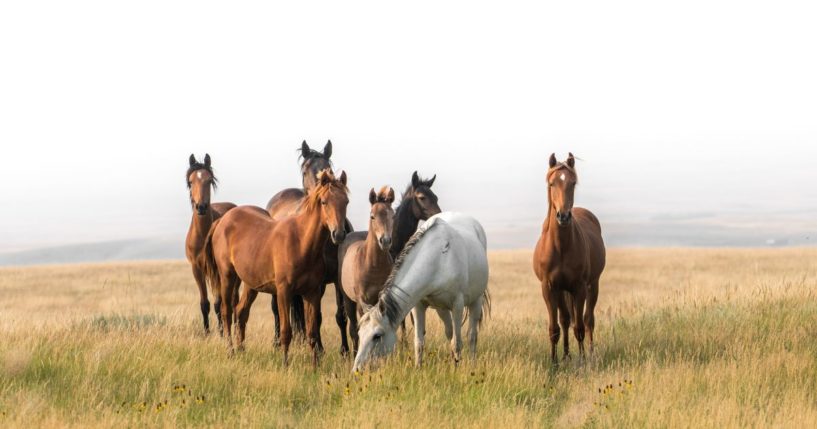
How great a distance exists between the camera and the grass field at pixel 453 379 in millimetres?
7191

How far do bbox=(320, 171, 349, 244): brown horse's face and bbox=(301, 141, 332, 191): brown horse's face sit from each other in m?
2.69

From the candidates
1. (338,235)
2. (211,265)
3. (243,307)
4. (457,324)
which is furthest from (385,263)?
(211,265)

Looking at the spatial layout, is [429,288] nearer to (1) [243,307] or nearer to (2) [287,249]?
(2) [287,249]

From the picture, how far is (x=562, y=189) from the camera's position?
8.88m

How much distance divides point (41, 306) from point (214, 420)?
16.2 metres

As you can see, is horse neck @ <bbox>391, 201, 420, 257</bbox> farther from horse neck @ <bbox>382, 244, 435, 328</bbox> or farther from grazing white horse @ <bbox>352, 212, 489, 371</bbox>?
horse neck @ <bbox>382, 244, 435, 328</bbox>

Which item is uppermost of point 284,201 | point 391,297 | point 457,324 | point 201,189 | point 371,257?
point 201,189

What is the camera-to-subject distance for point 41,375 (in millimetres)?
8727

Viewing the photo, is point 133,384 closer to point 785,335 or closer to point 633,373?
point 633,373

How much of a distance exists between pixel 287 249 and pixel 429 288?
1.84 meters

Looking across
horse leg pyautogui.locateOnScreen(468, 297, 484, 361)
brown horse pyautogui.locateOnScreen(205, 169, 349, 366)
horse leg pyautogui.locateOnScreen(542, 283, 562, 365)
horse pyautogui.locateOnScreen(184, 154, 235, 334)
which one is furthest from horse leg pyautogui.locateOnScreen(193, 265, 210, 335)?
horse leg pyautogui.locateOnScreen(542, 283, 562, 365)

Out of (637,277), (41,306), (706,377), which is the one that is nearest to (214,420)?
(706,377)

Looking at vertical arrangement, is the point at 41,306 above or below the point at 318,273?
below

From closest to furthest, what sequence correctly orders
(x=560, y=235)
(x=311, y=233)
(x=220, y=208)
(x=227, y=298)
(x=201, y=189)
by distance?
1. (x=311, y=233)
2. (x=560, y=235)
3. (x=227, y=298)
4. (x=201, y=189)
5. (x=220, y=208)
